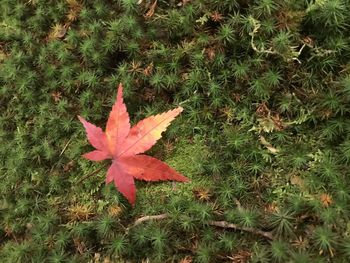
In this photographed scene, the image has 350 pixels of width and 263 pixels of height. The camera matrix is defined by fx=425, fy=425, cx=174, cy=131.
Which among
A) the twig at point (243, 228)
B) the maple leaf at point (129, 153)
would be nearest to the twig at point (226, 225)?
the twig at point (243, 228)

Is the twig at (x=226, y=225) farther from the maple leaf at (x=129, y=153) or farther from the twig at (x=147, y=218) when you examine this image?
the maple leaf at (x=129, y=153)

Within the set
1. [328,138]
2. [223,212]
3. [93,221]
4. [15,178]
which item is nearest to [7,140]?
[15,178]

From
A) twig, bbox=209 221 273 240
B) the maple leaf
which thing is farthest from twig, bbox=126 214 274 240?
the maple leaf

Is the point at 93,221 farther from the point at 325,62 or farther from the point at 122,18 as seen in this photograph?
the point at 325,62

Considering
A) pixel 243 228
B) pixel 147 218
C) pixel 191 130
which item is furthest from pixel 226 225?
pixel 191 130

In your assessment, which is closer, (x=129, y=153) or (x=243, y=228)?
(x=243, y=228)

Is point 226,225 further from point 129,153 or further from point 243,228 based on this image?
point 129,153
